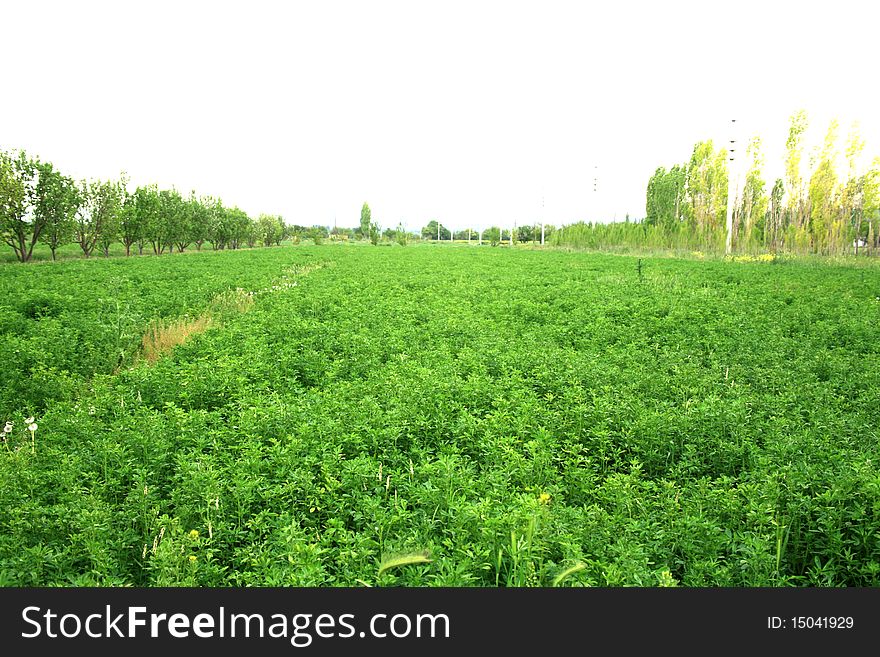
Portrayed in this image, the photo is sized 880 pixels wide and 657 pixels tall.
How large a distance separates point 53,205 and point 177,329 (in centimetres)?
3293

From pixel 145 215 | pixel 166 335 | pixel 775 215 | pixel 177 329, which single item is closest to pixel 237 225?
pixel 145 215

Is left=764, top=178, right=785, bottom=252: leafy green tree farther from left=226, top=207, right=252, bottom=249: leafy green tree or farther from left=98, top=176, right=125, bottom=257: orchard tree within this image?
left=226, top=207, right=252, bottom=249: leafy green tree

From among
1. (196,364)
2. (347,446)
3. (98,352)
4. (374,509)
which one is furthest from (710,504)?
(98,352)

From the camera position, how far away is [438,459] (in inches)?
184

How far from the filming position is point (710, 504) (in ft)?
12.9

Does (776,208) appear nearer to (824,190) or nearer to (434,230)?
(824,190)

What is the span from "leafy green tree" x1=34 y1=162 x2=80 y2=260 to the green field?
3134 cm

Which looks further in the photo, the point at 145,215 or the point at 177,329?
the point at 145,215

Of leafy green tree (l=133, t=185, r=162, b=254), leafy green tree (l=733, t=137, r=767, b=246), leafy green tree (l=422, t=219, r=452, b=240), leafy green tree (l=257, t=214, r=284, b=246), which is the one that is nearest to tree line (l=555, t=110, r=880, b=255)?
leafy green tree (l=733, t=137, r=767, b=246)

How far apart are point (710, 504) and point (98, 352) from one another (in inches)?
345

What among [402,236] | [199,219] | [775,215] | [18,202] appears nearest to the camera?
[18,202]

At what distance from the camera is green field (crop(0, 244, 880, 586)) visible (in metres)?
3.29

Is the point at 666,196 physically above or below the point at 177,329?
above

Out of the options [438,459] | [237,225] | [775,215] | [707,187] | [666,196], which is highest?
[666,196]
